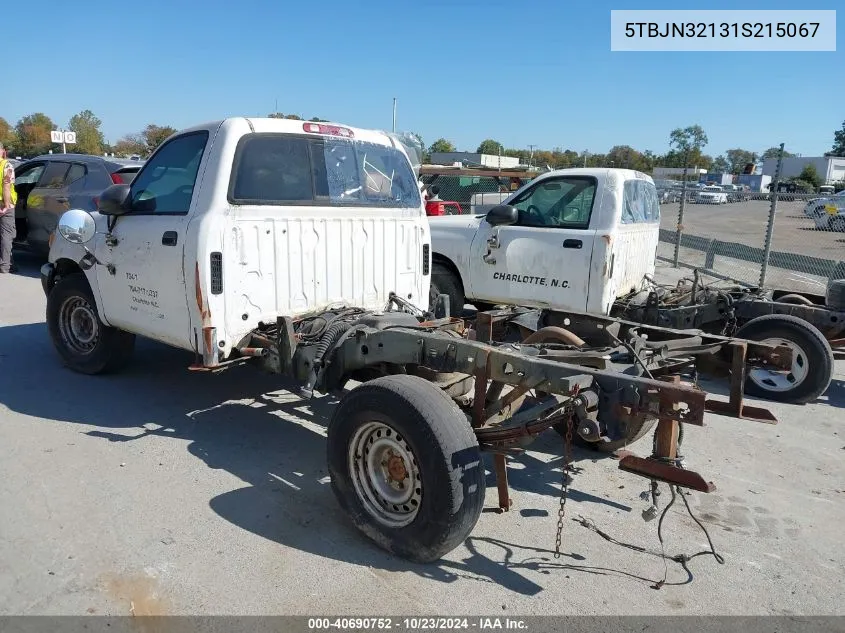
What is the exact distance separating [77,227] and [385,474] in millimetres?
3188

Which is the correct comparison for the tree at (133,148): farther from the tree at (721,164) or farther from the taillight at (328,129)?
the tree at (721,164)

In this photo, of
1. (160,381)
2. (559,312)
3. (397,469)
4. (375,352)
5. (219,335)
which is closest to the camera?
(397,469)

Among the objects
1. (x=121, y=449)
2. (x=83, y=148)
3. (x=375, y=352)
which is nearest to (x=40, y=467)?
(x=121, y=449)

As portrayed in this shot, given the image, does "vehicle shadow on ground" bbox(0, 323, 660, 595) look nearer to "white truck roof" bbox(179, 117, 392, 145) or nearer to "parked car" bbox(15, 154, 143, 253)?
"white truck roof" bbox(179, 117, 392, 145)

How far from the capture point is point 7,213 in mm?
10500

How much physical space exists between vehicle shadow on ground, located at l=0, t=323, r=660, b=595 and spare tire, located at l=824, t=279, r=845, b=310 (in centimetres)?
355

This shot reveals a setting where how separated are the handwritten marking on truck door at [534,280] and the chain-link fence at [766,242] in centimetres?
282

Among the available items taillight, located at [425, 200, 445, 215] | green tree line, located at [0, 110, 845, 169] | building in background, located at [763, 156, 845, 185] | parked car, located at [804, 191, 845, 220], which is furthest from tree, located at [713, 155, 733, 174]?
taillight, located at [425, 200, 445, 215]

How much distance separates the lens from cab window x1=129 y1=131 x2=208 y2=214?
4.54m

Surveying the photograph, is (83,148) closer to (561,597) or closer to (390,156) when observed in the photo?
(390,156)

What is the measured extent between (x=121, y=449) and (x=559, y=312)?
10.6 ft

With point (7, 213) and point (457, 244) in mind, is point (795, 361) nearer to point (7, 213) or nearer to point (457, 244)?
point (457, 244)

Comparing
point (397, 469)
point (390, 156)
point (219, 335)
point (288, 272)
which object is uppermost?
point (390, 156)

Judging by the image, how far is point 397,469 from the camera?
340 centimetres
